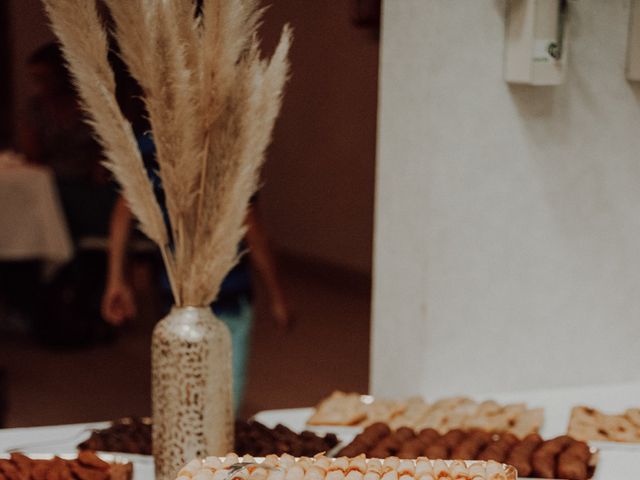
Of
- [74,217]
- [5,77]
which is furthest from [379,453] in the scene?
[5,77]

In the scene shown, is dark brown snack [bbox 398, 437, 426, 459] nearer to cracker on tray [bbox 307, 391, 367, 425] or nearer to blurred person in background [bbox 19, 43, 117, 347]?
cracker on tray [bbox 307, 391, 367, 425]

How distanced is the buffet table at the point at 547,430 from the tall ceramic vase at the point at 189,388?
14 cm

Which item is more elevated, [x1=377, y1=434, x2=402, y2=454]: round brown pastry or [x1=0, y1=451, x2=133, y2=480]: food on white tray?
[x1=0, y1=451, x2=133, y2=480]: food on white tray

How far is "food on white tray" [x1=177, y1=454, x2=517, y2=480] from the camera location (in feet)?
4.28

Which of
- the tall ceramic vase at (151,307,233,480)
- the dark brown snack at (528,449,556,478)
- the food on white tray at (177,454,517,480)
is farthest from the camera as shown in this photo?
the dark brown snack at (528,449,556,478)

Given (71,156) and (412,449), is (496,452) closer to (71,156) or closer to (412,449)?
(412,449)

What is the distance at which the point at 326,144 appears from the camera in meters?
7.43

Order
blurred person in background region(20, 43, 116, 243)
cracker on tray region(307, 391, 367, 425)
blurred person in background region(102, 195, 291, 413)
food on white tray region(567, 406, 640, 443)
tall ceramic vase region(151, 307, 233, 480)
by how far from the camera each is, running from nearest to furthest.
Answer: tall ceramic vase region(151, 307, 233, 480) < food on white tray region(567, 406, 640, 443) < cracker on tray region(307, 391, 367, 425) < blurred person in background region(102, 195, 291, 413) < blurred person in background region(20, 43, 116, 243)

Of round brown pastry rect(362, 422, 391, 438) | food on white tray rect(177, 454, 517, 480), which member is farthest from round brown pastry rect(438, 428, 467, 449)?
food on white tray rect(177, 454, 517, 480)

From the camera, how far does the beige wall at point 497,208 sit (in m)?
2.07

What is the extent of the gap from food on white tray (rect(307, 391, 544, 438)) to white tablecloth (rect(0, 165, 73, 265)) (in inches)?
135

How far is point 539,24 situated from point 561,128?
0.93 ft

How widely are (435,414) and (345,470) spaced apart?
61 centimetres

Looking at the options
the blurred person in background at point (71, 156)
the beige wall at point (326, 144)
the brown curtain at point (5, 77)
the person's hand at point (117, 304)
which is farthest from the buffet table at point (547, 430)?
the brown curtain at point (5, 77)
